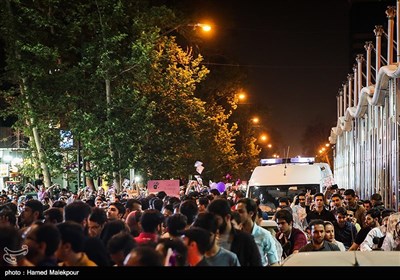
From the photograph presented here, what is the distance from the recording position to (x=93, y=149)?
26.8 m

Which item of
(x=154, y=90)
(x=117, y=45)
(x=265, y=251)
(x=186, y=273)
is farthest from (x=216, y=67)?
(x=186, y=273)

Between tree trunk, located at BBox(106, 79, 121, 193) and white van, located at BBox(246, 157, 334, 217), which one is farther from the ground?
tree trunk, located at BBox(106, 79, 121, 193)

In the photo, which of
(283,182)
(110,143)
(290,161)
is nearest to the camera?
(283,182)

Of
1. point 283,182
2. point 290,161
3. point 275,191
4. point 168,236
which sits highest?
point 290,161

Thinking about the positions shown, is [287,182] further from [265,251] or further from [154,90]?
[154,90]

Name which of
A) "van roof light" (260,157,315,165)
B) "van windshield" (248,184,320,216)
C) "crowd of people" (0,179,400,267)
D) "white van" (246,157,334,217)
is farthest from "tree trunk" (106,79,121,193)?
"crowd of people" (0,179,400,267)

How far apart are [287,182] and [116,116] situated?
370 inches

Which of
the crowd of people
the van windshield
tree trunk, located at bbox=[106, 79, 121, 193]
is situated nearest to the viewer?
the crowd of people

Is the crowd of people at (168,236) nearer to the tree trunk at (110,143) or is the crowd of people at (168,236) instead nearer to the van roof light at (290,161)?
the van roof light at (290,161)

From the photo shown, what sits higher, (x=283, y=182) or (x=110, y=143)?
(x=110, y=143)

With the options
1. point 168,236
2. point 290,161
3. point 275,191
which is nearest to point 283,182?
point 275,191

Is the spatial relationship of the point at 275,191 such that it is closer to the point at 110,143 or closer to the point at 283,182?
the point at 283,182

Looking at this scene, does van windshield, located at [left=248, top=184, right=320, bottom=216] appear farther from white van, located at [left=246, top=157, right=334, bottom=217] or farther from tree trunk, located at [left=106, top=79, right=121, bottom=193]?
tree trunk, located at [left=106, top=79, right=121, bottom=193]

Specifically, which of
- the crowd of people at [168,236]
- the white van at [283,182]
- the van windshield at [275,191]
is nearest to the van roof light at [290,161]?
the white van at [283,182]
